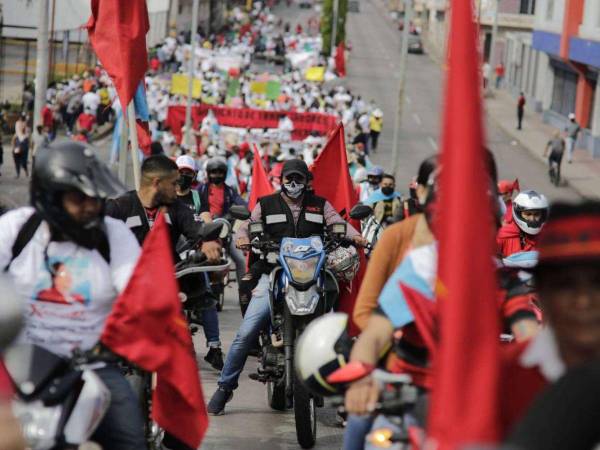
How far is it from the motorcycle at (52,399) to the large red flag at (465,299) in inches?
66.0

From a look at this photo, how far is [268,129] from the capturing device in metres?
37.1

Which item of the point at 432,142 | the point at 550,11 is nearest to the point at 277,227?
the point at 432,142

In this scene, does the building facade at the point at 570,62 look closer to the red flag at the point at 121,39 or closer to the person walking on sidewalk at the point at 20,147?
the person walking on sidewalk at the point at 20,147

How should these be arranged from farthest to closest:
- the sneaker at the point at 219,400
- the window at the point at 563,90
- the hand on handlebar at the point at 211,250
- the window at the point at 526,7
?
the window at the point at 526,7
the window at the point at 563,90
the sneaker at the point at 219,400
the hand on handlebar at the point at 211,250

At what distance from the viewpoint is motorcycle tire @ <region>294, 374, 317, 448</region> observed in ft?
29.4

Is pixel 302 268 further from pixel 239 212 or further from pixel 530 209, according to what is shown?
pixel 530 209

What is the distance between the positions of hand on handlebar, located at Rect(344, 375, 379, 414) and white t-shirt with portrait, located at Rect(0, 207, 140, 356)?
1.01 m

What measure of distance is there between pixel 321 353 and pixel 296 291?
14.9 feet

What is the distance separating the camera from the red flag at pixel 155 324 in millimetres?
5000

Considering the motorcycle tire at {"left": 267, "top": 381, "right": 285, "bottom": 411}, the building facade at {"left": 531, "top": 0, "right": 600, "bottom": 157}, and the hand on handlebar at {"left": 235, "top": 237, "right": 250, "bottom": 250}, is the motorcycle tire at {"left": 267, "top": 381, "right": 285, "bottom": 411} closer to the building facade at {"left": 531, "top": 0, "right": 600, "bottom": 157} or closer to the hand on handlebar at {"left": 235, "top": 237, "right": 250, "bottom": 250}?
the hand on handlebar at {"left": 235, "top": 237, "right": 250, "bottom": 250}

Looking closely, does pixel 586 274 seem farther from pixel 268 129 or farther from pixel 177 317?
pixel 268 129

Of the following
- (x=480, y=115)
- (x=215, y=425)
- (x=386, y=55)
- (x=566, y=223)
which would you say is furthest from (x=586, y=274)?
(x=386, y=55)

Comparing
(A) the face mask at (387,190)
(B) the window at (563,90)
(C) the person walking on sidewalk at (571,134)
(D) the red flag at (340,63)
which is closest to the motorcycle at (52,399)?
(A) the face mask at (387,190)

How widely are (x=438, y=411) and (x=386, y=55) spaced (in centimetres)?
7752
